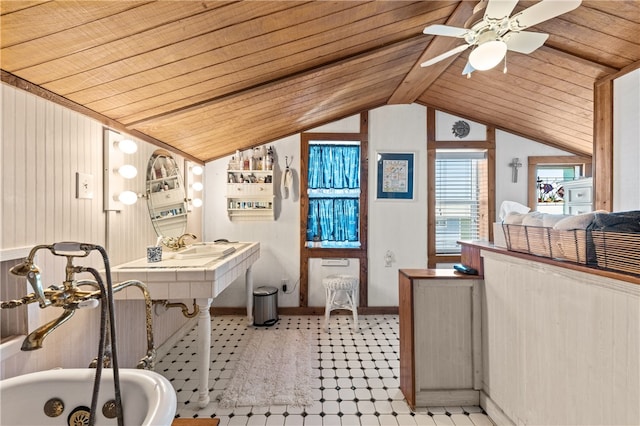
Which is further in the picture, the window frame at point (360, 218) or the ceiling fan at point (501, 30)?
the window frame at point (360, 218)

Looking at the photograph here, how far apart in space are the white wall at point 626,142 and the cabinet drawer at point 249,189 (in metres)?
3.37

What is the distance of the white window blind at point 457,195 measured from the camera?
3773mm

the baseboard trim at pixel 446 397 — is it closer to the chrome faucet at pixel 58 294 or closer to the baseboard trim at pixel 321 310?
the baseboard trim at pixel 321 310

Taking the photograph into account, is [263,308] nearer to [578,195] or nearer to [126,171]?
[126,171]

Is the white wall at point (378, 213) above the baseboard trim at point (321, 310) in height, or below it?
above

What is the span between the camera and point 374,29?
1.86 m

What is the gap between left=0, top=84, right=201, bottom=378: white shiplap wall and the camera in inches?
49.1

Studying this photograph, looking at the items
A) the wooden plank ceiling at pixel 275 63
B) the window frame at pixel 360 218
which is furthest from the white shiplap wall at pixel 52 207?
the window frame at pixel 360 218

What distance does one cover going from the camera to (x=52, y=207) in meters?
1.46

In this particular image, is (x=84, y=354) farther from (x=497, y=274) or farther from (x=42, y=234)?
(x=497, y=274)

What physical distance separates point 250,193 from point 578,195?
12.8ft

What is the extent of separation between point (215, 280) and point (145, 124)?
1.29 metres

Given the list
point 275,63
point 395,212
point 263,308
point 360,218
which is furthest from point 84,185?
point 395,212

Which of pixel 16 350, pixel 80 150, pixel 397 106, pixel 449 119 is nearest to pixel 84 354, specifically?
pixel 16 350
